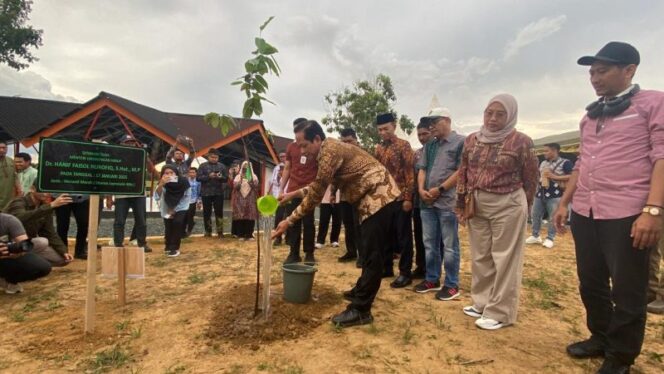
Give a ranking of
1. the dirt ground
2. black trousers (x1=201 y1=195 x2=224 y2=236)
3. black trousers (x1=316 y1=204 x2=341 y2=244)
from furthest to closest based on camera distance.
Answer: black trousers (x1=201 y1=195 x2=224 y2=236), black trousers (x1=316 y1=204 x2=341 y2=244), the dirt ground

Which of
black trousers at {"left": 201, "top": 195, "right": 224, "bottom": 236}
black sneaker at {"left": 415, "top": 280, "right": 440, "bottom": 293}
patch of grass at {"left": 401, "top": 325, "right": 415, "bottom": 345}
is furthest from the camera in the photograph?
black trousers at {"left": 201, "top": 195, "right": 224, "bottom": 236}

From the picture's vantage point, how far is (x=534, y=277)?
4887 millimetres

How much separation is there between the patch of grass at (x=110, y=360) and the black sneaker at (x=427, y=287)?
2.80m

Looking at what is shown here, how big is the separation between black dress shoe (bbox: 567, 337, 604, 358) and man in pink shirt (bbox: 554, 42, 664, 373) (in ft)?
0.53

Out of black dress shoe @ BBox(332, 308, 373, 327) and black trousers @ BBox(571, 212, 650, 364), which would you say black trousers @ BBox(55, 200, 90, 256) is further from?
black trousers @ BBox(571, 212, 650, 364)

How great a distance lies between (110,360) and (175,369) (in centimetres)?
50

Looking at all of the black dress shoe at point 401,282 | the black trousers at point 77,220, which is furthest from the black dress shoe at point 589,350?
the black trousers at point 77,220

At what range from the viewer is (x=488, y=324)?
304cm

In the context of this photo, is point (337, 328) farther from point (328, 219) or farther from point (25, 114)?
point (25, 114)

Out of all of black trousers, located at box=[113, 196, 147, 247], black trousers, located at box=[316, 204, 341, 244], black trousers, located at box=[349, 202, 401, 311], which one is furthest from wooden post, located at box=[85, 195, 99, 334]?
black trousers, located at box=[316, 204, 341, 244]

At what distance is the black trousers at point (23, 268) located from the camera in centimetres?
366

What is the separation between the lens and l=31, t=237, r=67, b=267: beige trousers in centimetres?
407

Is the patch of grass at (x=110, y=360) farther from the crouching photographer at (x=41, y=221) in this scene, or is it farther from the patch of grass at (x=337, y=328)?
the crouching photographer at (x=41, y=221)

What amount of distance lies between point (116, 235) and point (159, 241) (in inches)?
68.1
